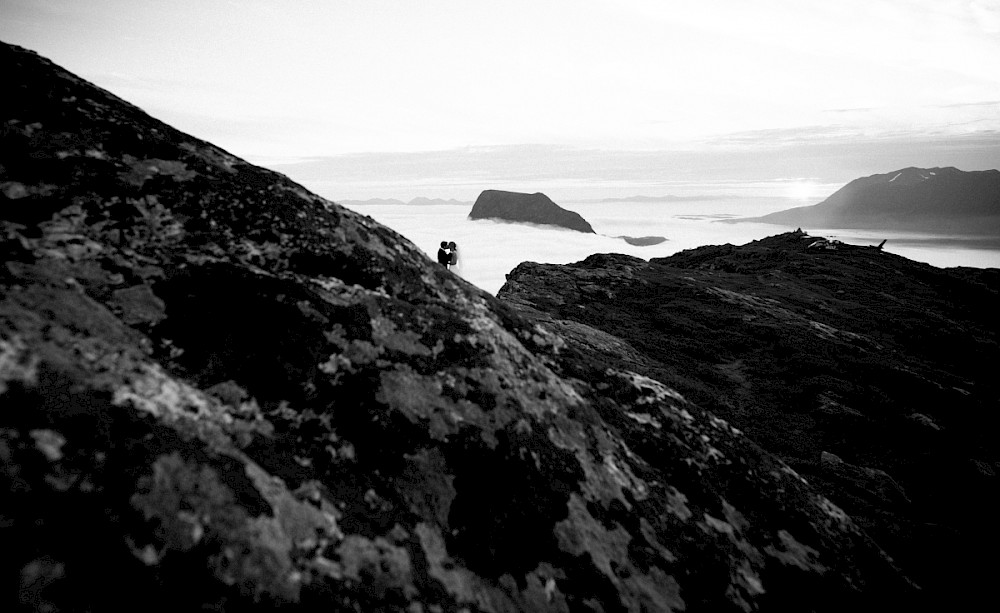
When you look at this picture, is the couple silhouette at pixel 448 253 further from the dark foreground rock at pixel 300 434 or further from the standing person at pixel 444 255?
the dark foreground rock at pixel 300 434

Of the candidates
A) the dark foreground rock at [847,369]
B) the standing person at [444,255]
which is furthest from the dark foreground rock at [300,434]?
the standing person at [444,255]

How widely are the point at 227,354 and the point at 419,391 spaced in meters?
2.03

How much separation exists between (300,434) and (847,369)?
16872 mm

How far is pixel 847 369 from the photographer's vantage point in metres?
14.8

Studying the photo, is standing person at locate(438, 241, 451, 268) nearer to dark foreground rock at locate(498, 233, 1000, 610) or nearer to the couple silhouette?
the couple silhouette

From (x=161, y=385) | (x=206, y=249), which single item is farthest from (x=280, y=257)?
(x=161, y=385)

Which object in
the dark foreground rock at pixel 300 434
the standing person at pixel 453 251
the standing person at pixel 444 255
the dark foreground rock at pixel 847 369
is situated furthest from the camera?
the standing person at pixel 453 251

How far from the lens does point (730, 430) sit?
7457 mm

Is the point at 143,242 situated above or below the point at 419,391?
above

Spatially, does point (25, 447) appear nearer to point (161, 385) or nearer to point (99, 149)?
point (161, 385)

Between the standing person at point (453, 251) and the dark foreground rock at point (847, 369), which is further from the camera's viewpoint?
the standing person at point (453, 251)

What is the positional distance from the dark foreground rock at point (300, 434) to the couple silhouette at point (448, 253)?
16887 millimetres

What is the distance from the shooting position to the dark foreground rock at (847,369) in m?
9.05

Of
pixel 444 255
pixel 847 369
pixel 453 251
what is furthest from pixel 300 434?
pixel 453 251
